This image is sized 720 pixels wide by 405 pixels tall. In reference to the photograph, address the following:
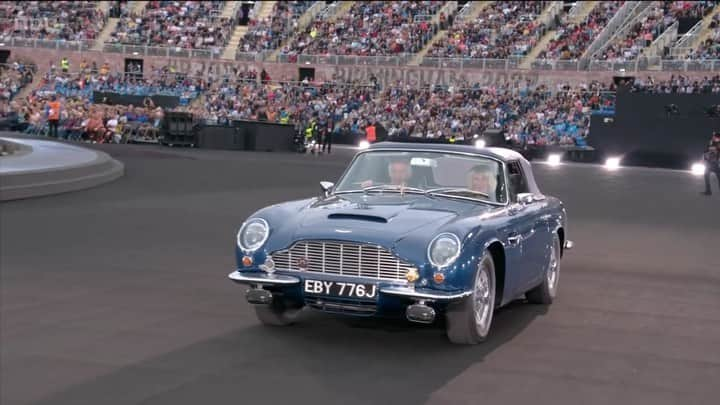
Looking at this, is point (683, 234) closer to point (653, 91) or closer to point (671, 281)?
point (671, 281)

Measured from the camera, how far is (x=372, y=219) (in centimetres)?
782

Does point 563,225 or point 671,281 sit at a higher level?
point 563,225

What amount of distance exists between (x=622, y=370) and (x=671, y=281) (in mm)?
4870

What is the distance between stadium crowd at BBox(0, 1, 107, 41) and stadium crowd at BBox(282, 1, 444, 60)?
13.8 metres

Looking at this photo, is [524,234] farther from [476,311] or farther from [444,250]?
[444,250]

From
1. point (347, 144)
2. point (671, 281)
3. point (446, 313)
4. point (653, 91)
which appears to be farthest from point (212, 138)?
point (446, 313)

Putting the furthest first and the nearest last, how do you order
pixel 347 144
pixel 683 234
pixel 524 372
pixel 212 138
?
1. pixel 347 144
2. pixel 212 138
3. pixel 683 234
4. pixel 524 372

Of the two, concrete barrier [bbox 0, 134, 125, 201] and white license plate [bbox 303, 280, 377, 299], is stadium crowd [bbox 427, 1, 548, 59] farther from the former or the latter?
white license plate [bbox 303, 280, 377, 299]

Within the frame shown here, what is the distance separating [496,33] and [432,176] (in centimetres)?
4873

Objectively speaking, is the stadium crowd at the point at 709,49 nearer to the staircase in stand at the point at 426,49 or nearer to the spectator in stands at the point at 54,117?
the staircase in stand at the point at 426,49

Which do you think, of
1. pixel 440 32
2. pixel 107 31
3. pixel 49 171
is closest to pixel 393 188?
pixel 49 171

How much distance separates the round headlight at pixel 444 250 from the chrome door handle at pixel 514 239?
1000mm

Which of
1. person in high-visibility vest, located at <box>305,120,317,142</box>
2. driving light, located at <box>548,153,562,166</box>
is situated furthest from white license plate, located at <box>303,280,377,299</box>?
driving light, located at <box>548,153,562,166</box>

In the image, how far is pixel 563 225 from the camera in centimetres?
1048
